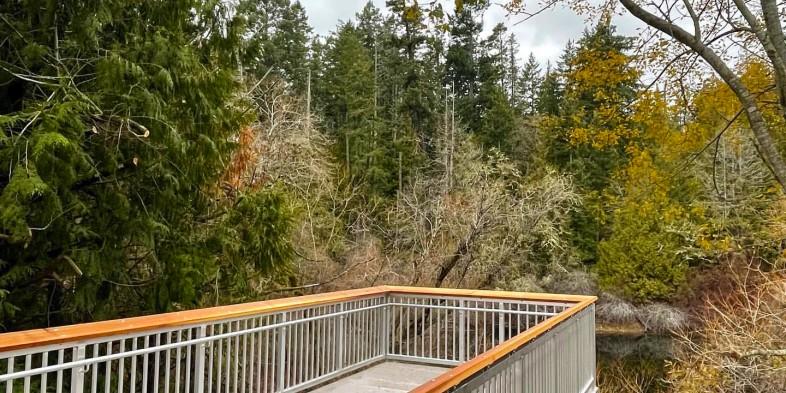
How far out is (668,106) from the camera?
6809 millimetres

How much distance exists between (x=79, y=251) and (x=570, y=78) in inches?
221

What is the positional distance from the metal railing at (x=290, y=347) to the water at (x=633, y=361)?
786 centimetres

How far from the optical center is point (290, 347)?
16.9 ft

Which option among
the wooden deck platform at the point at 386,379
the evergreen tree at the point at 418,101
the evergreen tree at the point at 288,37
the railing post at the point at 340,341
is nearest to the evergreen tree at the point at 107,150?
the railing post at the point at 340,341

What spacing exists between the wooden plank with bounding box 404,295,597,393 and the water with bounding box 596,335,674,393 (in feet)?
32.2

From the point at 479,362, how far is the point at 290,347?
2.70 meters

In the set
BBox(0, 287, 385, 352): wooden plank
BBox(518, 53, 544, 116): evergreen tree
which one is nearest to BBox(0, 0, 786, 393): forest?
BBox(0, 287, 385, 352): wooden plank

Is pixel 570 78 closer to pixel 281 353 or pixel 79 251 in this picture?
pixel 281 353

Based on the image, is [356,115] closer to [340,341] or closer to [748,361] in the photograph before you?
[748,361]

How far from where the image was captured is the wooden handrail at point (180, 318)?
2.90 m

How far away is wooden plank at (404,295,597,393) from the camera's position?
2.37m

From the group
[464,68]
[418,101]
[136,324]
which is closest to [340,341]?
[136,324]

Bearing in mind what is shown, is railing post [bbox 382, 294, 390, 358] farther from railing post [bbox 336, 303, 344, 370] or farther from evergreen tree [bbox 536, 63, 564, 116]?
evergreen tree [bbox 536, 63, 564, 116]

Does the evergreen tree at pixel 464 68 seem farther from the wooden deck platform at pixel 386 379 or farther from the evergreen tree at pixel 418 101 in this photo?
the wooden deck platform at pixel 386 379
